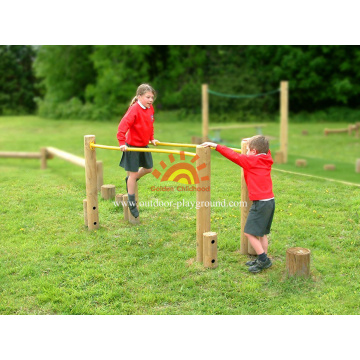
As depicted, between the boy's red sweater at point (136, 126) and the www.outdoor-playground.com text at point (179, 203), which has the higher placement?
the boy's red sweater at point (136, 126)

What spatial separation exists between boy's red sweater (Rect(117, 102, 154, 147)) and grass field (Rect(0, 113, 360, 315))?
1.04 metres

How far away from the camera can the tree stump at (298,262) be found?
407 cm

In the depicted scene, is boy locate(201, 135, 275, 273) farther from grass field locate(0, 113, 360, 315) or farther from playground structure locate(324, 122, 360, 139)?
playground structure locate(324, 122, 360, 139)

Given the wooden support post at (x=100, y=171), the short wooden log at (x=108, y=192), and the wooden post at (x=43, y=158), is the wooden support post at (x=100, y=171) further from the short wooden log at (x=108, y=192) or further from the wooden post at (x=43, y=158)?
the wooden post at (x=43, y=158)

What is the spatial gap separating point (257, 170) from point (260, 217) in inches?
16.8

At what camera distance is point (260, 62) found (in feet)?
66.9

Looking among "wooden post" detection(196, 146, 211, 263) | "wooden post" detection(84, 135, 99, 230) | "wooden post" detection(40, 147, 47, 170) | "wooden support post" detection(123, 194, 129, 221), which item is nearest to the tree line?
"wooden post" detection(40, 147, 47, 170)

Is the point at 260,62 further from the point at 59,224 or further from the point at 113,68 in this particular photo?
the point at 59,224

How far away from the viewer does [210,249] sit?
14.3 feet

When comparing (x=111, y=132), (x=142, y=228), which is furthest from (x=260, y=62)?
(x=142, y=228)

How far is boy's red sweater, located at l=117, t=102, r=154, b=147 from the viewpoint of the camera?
5.12m

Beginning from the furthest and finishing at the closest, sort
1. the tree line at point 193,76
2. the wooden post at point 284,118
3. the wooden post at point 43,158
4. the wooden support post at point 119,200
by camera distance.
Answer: the tree line at point 193,76 < the wooden post at point 284,118 < the wooden post at point 43,158 < the wooden support post at point 119,200

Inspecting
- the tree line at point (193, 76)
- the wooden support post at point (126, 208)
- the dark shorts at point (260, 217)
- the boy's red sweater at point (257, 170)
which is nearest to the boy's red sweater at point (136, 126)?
the wooden support post at point (126, 208)

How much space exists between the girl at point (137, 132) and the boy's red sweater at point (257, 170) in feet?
4.59
